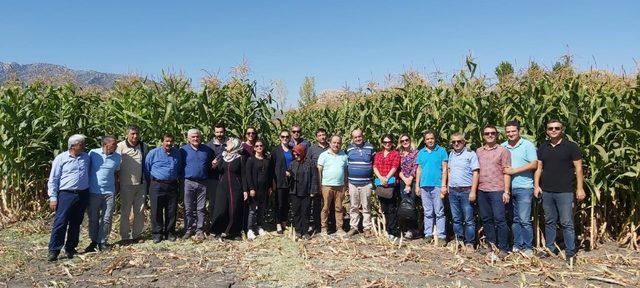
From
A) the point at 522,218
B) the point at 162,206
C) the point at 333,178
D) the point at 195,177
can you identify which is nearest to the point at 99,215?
the point at 162,206

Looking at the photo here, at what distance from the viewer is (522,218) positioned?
19.4 ft

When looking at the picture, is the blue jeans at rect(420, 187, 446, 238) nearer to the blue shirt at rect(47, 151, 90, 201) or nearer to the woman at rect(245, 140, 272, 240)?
the woman at rect(245, 140, 272, 240)

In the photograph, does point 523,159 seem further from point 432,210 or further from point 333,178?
point 333,178

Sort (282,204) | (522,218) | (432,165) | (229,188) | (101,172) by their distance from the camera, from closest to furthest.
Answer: (522,218) < (101,172) < (432,165) < (229,188) < (282,204)

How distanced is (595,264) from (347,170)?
3691 mm

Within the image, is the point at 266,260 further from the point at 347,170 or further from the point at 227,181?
the point at 347,170

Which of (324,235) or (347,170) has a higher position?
(347,170)

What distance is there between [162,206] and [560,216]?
18.5 ft

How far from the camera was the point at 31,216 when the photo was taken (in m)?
8.25

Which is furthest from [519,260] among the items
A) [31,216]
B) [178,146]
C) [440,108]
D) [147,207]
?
[31,216]

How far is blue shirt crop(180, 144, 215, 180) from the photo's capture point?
6906mm

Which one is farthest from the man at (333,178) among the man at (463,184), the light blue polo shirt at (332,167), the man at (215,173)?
the man at (463,184)

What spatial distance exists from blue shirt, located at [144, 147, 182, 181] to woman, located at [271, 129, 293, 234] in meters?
1.52

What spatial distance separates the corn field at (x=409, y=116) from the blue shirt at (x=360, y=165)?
29.6 inches
